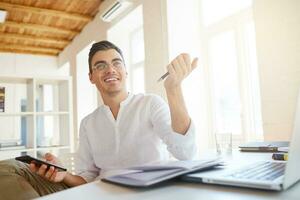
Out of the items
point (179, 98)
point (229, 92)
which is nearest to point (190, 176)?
point (179, 98)

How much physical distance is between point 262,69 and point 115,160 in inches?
48.8

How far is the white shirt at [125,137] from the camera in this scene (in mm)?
1236

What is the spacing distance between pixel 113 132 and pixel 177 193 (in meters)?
0.84

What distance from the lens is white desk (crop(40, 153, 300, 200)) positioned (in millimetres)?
464

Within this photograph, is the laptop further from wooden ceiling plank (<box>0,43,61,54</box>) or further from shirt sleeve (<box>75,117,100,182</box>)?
wooden ceiling plank (<box>0,43,61,54</box>)

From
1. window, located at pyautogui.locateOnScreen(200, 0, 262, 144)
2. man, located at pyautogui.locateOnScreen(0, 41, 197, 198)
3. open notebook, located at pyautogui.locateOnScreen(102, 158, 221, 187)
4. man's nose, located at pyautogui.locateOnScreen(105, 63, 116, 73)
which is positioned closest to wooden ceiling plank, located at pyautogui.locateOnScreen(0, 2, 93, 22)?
window, located at pyautogui.locateOnScreen(200, 0, 262, 144)

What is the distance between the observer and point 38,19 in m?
5.02

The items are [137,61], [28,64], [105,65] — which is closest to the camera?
[105,65]

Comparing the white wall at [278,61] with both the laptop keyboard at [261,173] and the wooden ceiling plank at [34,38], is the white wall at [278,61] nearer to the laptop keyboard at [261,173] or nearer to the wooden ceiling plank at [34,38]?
the laptop keyboard at [261,173]

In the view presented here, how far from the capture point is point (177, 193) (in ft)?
1.65

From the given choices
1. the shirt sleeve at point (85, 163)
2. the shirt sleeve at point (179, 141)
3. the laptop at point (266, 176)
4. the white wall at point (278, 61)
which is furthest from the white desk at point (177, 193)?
the white wall at point (278, 61)

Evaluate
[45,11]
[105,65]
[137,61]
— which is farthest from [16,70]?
[105,65]

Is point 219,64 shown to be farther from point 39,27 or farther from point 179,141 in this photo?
point 39,27

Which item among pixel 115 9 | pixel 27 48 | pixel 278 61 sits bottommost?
pixel 278 61
